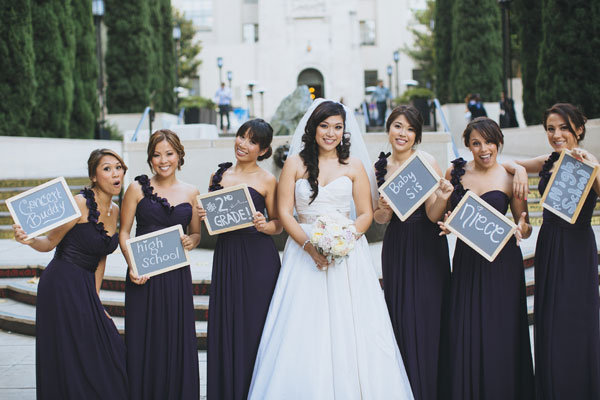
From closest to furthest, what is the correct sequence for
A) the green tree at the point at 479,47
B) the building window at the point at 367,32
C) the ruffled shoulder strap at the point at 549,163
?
1. the ruffled shoulder strap at the point at 549,163
2. the green tree at the point at 479,47
3. the building window at the point at 367,32

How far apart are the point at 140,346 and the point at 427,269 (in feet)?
6.76

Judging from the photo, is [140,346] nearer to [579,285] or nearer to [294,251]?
[294,251]

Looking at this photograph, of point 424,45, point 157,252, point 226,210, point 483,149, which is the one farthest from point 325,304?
point 424,45

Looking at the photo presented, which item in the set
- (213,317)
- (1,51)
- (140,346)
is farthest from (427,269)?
(1,51)

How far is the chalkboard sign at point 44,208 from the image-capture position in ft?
12.4

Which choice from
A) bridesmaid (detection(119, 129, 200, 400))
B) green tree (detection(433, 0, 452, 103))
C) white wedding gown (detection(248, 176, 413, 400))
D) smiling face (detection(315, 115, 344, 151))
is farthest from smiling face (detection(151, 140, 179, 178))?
green tree (detection(433, 0, 452, 103))

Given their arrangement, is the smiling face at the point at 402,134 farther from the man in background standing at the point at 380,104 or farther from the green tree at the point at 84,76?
the man in background standing at the point at 380,104

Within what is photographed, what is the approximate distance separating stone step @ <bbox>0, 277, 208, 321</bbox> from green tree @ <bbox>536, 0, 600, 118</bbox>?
33.3 ft

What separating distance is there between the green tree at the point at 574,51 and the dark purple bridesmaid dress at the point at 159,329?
11445 mm

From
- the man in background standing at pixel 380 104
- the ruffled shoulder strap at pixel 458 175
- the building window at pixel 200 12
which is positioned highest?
the building window at pixel 200 12

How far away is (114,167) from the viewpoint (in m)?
4.05

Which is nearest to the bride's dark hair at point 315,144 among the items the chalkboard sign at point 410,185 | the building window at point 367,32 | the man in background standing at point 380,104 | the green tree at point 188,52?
the chalkboard sign at point 410,185

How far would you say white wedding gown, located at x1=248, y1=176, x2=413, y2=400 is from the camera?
3975 millimetres

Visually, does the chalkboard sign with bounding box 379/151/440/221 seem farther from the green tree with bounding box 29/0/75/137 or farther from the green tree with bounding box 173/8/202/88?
the green tree with bounding box 173/8/202/88
